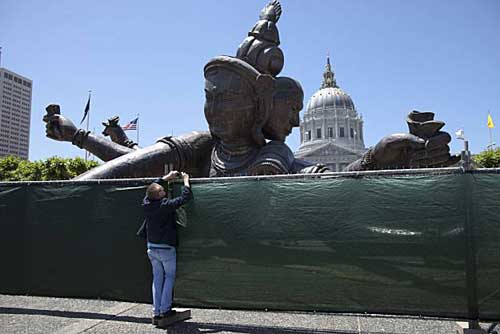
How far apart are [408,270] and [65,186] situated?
14.5 ft

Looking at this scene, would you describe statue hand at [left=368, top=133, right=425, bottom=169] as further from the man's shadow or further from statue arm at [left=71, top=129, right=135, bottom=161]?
statue arm at [left=71, top=129, right=135, bottom=161]

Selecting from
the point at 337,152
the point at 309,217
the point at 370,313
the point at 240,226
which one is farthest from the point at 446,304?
the point at 337,152

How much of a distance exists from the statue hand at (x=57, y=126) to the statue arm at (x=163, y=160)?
1810 millimetres

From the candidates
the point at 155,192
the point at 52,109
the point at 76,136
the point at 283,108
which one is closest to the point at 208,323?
the point at 155,192

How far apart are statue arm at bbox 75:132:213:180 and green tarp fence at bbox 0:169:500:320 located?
150cm

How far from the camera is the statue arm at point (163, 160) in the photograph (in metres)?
6.96

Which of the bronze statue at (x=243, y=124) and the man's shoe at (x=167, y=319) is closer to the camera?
the man's shoe at (x=167, y=319)

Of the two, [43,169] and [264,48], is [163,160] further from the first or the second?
[43,169]

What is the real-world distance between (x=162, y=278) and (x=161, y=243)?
1.38 feet

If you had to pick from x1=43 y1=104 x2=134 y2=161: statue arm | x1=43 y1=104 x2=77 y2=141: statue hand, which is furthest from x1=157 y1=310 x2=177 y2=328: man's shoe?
x1=43 y1=104 x2=77 y2=141: statue hand

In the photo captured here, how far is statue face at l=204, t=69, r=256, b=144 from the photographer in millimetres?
6918

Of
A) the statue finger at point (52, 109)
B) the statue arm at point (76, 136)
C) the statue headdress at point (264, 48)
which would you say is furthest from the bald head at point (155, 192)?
the statue finger at point (52, 109)

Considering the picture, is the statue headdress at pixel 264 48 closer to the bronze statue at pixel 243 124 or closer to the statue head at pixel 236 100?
the bronze statue at pixel 243 124

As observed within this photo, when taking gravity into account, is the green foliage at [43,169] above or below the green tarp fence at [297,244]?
above
